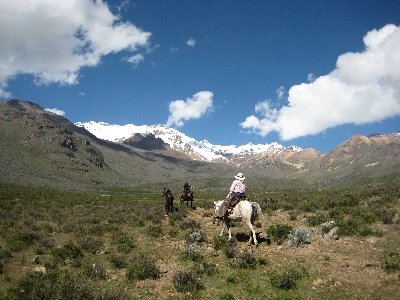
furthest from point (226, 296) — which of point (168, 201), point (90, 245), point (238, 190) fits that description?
point (168, 201)

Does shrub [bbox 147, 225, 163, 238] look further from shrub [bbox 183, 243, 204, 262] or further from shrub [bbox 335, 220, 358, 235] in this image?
shrub [bbox 335, 220, 358, 235]

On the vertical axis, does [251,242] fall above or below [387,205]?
below

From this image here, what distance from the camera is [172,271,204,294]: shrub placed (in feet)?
33.8

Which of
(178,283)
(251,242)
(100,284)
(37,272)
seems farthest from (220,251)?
(37,272)

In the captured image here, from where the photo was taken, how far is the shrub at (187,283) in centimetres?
1030

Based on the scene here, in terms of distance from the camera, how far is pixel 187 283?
10547 millimetres

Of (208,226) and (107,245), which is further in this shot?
(208,226)

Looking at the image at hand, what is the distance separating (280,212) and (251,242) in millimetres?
9798

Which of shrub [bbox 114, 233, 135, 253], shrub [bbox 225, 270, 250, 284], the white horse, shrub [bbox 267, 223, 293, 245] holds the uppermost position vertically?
the white horse

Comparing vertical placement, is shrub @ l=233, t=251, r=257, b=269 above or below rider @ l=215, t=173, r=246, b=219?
below

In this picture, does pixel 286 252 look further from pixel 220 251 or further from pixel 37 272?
pixel 37 272

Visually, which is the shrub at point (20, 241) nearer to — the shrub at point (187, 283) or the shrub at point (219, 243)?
the shrub at point (187, 283)

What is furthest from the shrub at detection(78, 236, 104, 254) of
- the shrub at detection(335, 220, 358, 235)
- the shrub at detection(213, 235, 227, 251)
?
the shrub at detection(335, 220, 358, 235)

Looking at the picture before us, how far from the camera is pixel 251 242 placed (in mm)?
16484
